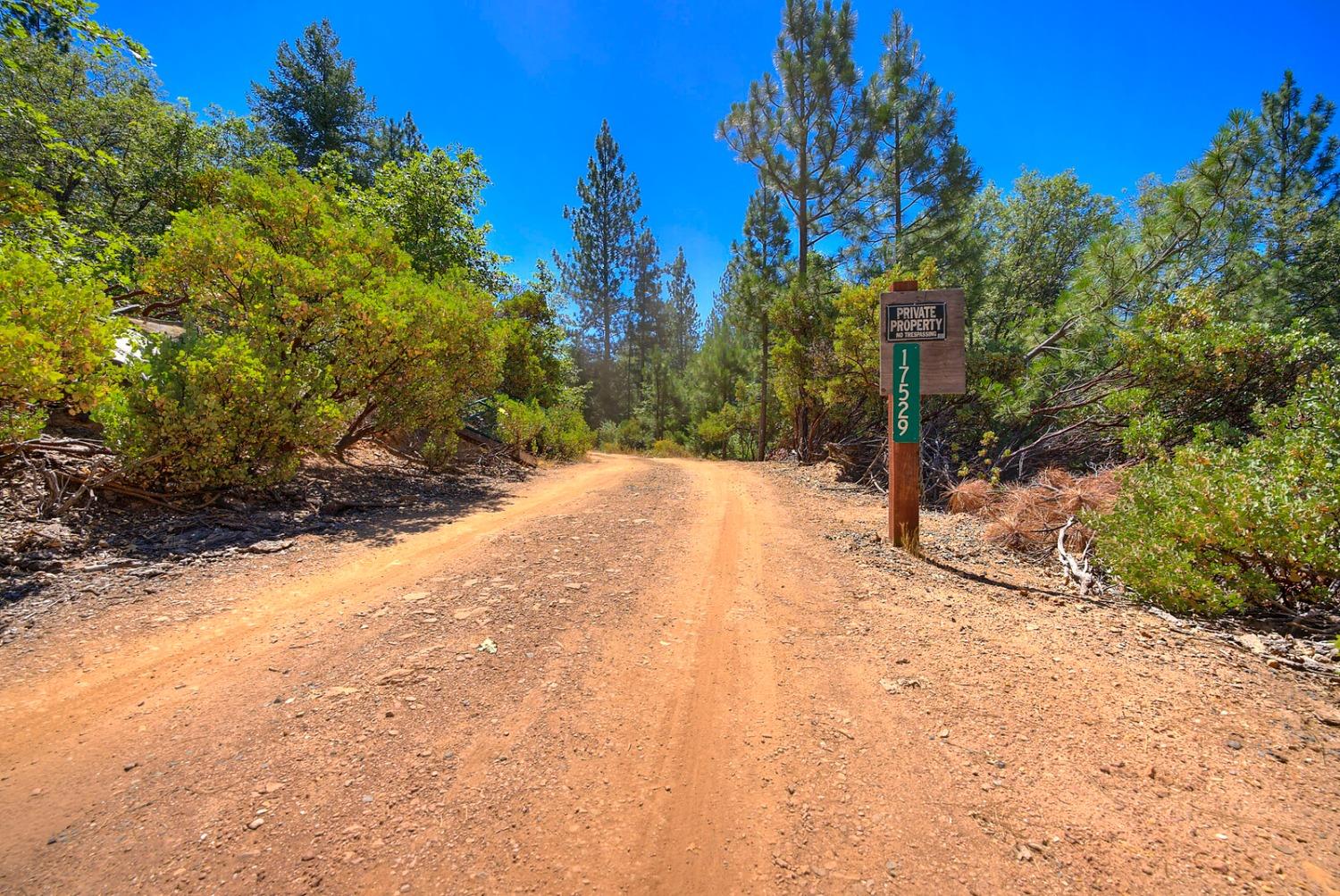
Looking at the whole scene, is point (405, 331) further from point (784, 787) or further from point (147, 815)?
point (784, 787)

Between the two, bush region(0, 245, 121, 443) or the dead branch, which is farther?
the dead branch

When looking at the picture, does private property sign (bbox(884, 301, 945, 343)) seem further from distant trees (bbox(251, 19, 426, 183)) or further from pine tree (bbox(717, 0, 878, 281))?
distant trees (bbox(251, 19, 426, 183))

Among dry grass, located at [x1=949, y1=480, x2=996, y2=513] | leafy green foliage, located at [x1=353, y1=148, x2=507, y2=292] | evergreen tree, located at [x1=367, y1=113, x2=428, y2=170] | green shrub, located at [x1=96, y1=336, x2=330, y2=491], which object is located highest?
evergreen tree, located at [x1=367, y1=113, x2=428, y2=170]

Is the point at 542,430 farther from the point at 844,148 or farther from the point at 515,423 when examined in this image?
the point at 844,148

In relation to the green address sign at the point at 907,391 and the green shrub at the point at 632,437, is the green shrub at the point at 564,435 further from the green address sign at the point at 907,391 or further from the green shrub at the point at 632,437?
the green shrub at the point at 632,437

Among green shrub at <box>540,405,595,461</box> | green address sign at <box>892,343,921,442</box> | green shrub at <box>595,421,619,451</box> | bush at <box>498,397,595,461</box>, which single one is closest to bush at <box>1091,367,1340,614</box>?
green address sign at <box>892,343,921,442</box>

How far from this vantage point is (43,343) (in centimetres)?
375

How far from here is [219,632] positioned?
299cm

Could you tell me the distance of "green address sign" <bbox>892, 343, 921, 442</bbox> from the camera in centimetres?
523

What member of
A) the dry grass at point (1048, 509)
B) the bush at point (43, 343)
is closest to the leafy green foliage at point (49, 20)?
the bush at point (43, 343)

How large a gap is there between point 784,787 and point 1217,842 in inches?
54.7

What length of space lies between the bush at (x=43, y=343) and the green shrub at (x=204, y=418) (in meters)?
0.32

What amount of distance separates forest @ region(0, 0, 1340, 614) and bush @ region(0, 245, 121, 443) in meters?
0.02

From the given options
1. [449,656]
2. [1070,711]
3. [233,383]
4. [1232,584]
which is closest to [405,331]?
[233,383]
